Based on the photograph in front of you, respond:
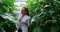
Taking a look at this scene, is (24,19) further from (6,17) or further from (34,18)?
(6,17)

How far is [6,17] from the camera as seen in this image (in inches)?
133

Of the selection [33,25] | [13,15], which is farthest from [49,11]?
[13,15]

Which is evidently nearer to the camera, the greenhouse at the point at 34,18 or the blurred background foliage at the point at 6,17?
the greenhouse at the point at 34,18

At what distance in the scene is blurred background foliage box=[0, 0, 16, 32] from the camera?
340 centimetres

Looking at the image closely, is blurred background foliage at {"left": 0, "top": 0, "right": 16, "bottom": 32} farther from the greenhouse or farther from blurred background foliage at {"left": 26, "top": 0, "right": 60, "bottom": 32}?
blurred background foliage at {"left": 26, "top": 0, "right": 60, "bottom": 32}

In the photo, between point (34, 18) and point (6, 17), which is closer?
point (34, 18)

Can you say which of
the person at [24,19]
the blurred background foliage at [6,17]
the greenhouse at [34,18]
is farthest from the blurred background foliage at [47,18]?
the blurred background foliage at [6,17]

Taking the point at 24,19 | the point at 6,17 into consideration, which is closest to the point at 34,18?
the point at 24,19

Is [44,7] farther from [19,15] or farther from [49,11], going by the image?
[19,15]

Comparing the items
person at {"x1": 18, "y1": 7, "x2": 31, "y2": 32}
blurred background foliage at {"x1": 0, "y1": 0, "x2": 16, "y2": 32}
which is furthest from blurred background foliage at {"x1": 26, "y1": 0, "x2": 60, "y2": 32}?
blurred background foliage at {"x1": 0, "y1": 0, "x2": 16, "y2": 32}

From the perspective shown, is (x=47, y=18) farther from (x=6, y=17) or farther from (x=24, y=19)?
(x=6, y=17)

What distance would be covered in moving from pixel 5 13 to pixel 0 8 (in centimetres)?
16

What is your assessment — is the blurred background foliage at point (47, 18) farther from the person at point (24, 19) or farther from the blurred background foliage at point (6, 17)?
the blurred background foliage at point (6, 17)

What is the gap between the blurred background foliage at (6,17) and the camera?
11.1 feet
